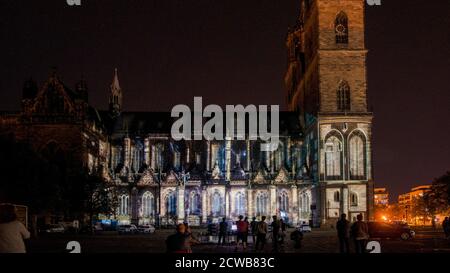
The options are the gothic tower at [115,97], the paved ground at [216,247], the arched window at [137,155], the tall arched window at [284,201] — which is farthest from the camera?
the gothic tower at [115,97]

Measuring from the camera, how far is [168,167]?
349 ft

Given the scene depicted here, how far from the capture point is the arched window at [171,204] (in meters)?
99.9

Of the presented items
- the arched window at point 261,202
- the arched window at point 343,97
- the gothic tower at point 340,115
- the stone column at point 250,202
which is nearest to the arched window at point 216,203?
the stone column at point 250,202

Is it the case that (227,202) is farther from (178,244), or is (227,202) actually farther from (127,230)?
(178,244)

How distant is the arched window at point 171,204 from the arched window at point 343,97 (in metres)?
27.5

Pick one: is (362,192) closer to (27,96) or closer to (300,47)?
(300,47)

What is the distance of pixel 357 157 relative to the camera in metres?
93.8

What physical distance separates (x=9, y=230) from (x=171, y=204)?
87613 millimetres

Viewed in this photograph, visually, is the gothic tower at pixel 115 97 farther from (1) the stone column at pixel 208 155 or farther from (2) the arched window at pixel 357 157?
(2) the arched window at pixel 357 157

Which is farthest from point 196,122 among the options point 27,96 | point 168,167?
point 27,96

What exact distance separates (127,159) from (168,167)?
6.54 meters

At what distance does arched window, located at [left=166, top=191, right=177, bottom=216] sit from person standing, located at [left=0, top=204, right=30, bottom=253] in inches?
3395

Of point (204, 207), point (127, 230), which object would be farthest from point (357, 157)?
point (127, 230)

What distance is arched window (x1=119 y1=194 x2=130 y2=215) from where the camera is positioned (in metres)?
100
